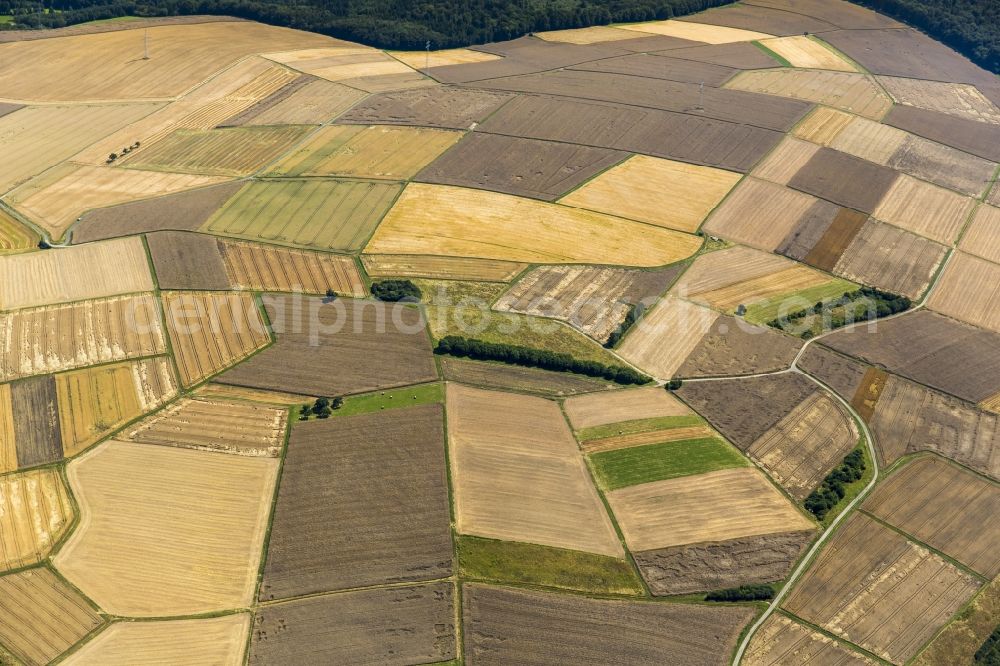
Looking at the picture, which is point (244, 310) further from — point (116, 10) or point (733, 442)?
point (116, 10)

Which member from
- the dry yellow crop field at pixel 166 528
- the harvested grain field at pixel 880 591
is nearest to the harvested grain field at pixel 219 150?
the dry yellow crop field at pixel 166 528

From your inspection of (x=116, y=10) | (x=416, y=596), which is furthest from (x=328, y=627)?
(x=116, y=10)

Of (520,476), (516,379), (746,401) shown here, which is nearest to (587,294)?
(516,379)

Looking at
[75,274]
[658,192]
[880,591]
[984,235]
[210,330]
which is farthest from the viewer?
[658,192]

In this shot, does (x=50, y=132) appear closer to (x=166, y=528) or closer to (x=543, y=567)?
(x=166, y=528)

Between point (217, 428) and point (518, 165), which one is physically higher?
point (518, 165)

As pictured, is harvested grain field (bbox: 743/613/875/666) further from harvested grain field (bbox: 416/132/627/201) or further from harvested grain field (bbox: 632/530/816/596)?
harvested grain field (bbox: 416/132/627/201)
